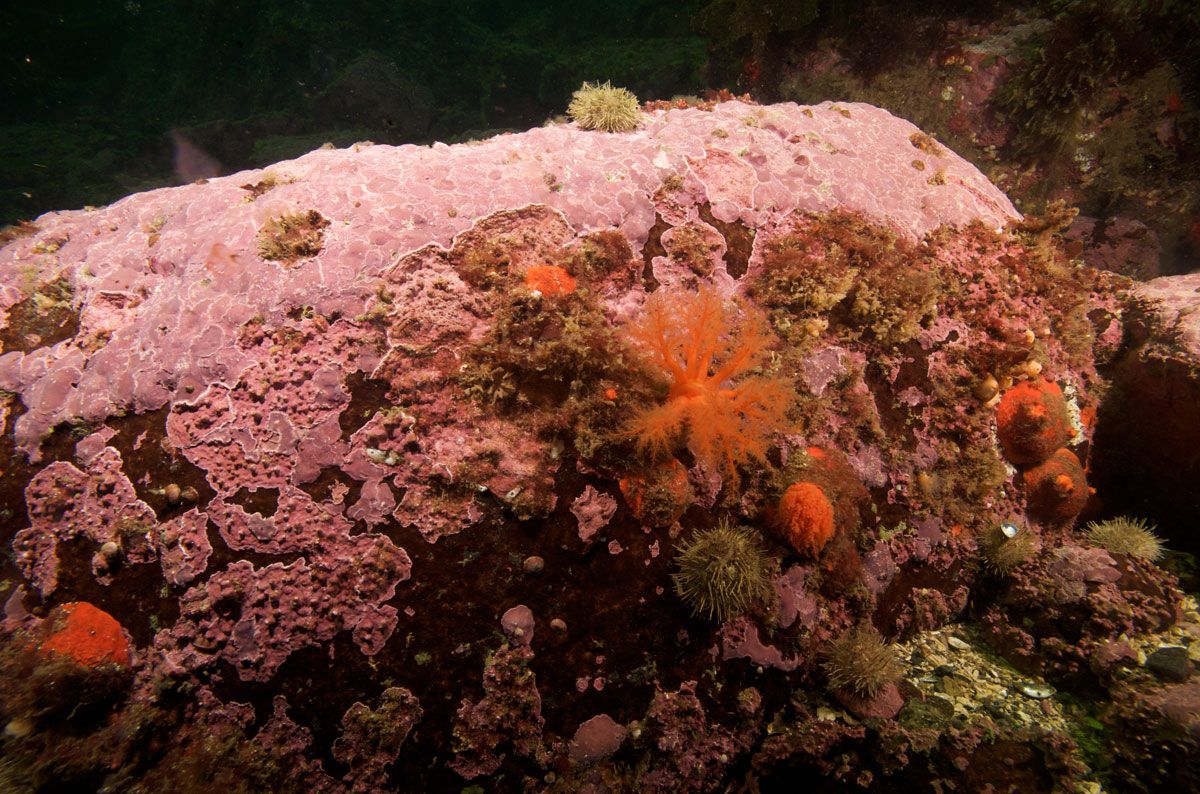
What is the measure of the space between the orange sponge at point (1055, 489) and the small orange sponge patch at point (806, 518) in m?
2.63

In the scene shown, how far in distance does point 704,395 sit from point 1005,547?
3.35 m

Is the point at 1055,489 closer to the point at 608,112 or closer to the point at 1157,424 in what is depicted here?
the point at 1157,424

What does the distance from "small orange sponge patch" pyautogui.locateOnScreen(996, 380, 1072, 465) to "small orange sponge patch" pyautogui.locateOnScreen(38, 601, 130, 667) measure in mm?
7340

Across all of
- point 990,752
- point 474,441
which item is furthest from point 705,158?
point 990,752

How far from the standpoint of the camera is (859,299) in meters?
4.51

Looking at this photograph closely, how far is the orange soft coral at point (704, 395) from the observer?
12.1 ft

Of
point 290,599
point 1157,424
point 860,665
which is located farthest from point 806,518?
point 1157,424

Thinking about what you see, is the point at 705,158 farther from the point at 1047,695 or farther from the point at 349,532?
the point at 1047,695

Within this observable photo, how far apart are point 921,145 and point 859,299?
3.16 meters

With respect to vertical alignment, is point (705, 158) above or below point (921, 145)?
below

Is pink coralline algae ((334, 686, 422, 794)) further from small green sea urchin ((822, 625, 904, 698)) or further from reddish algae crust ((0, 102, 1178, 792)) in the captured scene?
small green sea urchin ((822, 625, 904, 698))

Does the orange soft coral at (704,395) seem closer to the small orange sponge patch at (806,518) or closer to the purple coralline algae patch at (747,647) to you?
the small orange sponge patch at (806,518)

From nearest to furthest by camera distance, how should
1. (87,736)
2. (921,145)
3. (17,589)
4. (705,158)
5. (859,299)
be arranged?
(87,736) < (17,589) < (859,299) < (705,158) < (921,145)

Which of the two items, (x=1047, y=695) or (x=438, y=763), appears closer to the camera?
(x=438, y=763)
